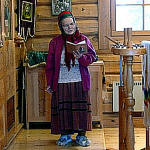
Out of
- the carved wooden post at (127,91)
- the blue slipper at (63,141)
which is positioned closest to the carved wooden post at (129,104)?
the carved wooden post at (127,91)

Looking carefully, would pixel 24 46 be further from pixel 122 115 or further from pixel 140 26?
pixel 122 115

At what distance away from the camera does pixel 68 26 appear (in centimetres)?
363

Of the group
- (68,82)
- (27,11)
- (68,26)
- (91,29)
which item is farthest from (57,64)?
(91,29)

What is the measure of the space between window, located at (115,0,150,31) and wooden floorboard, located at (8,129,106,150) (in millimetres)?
1456

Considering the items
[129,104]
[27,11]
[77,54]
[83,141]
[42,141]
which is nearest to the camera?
[129,104]

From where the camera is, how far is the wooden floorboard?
3.78 metres

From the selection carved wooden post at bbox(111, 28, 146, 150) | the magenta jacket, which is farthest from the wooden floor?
carved wooden post at bbox(111, 28, 146, 150)

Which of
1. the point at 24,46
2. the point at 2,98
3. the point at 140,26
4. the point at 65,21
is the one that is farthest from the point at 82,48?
the point at 140,26

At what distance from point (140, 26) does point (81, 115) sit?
5.63ft

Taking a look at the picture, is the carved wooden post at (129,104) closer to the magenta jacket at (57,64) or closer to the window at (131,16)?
the magenta jacket at (57,64)

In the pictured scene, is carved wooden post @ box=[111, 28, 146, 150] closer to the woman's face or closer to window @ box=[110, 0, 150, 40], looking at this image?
the woman's face

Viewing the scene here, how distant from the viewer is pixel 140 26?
15.9 ft

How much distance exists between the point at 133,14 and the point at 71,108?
178 centimetres

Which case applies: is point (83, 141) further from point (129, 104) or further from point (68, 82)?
point (129, 104)
